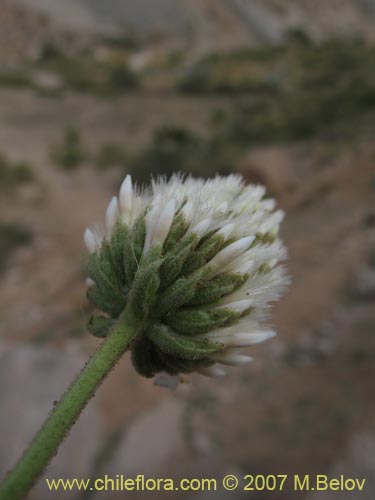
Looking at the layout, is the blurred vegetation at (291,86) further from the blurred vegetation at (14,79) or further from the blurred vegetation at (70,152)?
the blurred vegetation at (14,79)

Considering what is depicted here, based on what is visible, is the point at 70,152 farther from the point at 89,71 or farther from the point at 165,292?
the point at 165,292

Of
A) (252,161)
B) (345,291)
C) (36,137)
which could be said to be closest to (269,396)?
(345,291)

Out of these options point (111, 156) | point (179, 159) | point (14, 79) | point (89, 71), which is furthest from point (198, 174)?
point (89, 71)

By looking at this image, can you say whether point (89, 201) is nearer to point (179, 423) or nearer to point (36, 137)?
point (36, 137)

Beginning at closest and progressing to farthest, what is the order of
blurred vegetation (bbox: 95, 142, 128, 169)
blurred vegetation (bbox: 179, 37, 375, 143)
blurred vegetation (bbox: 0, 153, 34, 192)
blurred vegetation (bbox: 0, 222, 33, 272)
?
blurred vegetation (bbox: 0, 222, 33, 272) < blurred vegetation (bbox: 0, 153, 34, 192) < blurred vegetation (bbox: 179, 37, 375, 143) < blurred vegetation (bbox: 95, 142, 128, 169)

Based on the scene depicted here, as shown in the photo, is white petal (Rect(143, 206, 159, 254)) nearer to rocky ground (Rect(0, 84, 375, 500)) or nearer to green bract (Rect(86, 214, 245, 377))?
green bract (Rect(86, 214, 245, 377))

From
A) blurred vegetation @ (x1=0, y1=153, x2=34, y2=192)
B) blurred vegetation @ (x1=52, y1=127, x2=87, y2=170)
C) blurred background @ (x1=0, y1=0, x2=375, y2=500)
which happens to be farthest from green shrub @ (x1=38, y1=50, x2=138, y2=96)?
blurred vegetation @ (x1=0, y1=153, x2=34, y2=192)
